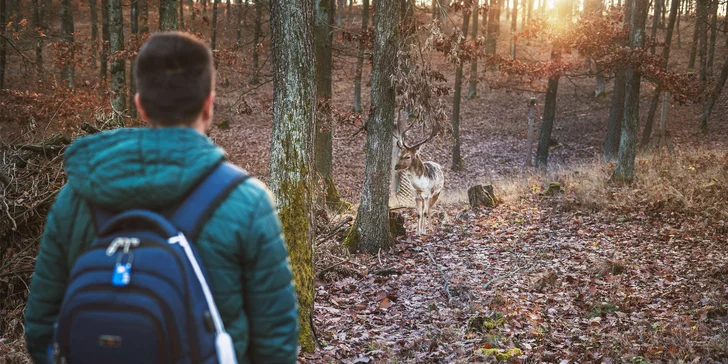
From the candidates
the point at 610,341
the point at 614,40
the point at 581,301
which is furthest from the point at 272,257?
the point at 614,40

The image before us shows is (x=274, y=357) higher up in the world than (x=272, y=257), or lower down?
lower down

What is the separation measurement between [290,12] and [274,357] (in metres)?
4.22

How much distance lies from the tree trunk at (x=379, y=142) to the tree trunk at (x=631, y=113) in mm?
7568

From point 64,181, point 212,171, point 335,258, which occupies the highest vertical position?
point 212,171

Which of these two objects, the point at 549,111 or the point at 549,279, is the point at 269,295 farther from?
the point at 549,111

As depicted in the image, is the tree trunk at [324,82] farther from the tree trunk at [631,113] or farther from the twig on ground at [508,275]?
the tree trunk at [631,113]

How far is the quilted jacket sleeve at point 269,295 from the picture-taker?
2.02 meters

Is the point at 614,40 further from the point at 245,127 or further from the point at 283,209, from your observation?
the point at 245,127

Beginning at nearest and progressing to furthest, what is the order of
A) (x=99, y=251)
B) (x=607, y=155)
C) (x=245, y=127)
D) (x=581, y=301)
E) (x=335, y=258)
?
(x=99, y=251) < (x=581, y=301) < (x=335, y=258) < (x=607, y=155) < (x=245, y=127)

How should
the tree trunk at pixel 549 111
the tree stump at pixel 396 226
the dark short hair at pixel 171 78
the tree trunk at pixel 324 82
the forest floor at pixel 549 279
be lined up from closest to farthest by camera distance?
the dark short hair at pixel 171 78 → the forest floor at pixel 549 279 → the tree stump at pixel 396 226 → the tree trunk at pixel 324 82 → the tree trunk at pixel 549 111

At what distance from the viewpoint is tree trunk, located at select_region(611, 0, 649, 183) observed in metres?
14.0

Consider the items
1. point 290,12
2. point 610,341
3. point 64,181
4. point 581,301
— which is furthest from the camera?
point 581,301

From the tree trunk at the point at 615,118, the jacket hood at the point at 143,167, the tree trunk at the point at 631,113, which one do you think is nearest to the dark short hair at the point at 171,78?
the jacket hood at the point at 143,167

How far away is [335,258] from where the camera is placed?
365 inches
